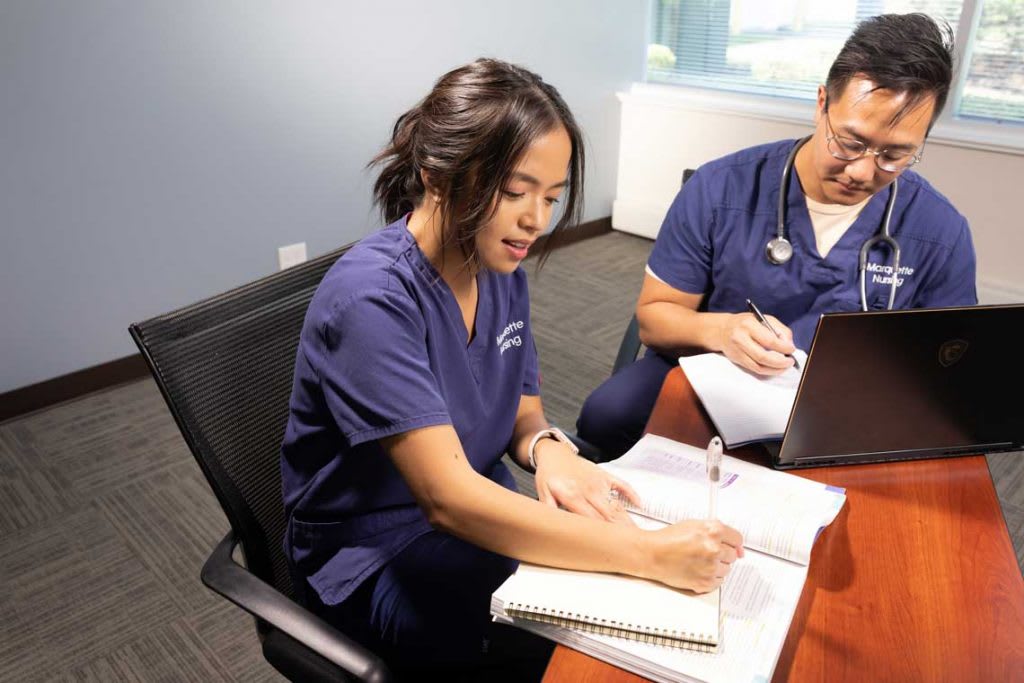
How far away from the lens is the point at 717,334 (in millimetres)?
1261

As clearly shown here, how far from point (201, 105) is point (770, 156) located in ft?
6.07

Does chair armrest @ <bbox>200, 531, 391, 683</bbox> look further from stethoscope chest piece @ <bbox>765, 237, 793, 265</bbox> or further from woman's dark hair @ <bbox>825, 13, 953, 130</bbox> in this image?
woman's dark hair @ <bbox>825, 13, 953, 130</bbox>

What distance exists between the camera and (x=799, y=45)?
335 centimetres

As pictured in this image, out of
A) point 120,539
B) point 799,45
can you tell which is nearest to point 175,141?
point 120,539

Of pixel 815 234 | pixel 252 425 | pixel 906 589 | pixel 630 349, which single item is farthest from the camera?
pixel 630 349

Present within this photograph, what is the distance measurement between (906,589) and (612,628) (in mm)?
330

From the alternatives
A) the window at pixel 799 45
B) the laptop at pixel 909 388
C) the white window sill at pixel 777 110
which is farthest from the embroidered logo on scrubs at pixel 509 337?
the white window sill at pixel 777 110

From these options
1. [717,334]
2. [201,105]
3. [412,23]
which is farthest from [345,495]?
[412,23]

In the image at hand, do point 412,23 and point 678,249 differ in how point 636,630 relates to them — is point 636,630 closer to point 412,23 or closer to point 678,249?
point 678,249

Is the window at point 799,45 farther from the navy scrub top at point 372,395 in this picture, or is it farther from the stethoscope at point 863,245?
the navy scrub top at point 372,395

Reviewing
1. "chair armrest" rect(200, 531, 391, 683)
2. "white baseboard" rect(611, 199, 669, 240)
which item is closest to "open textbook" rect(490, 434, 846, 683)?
"chair armrest" rect(200, 531, 391, 683)

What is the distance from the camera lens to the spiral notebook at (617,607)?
2.21ft

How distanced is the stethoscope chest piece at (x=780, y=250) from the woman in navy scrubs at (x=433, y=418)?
50 cm

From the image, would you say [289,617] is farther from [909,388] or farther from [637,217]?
[637,217]
